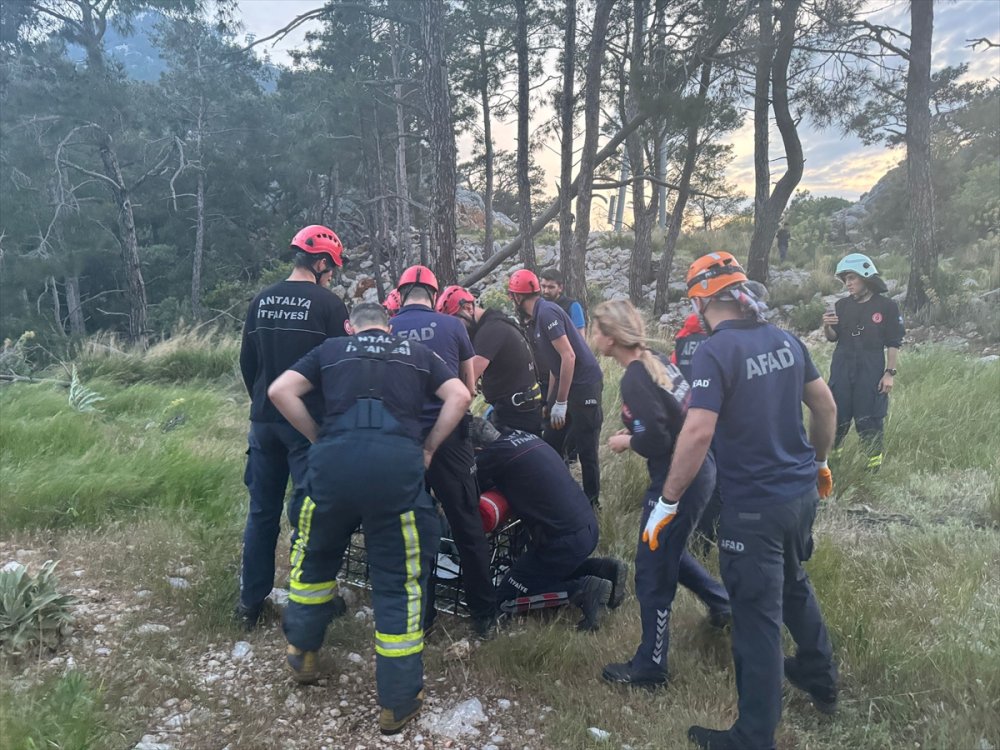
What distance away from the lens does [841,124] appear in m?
12.5

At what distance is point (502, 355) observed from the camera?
444 centimetres

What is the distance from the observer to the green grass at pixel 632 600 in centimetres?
250

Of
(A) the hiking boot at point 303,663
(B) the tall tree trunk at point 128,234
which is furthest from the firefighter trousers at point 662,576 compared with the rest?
(B) the tall tree trunk at point 128,234

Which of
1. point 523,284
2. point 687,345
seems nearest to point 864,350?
point 687,345

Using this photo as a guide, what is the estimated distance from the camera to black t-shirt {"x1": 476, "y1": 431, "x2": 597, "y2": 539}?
3.40m

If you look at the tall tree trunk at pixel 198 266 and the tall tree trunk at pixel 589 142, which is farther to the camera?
the tall tree trunk at pixel 198 266

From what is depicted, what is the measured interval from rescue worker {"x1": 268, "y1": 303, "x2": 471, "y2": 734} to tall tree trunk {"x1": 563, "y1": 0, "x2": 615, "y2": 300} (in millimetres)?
9227

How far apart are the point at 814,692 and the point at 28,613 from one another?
3502 mm

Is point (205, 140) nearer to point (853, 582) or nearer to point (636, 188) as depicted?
point (636, 188)

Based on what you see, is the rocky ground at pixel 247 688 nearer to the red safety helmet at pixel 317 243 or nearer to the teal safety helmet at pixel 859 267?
the red safety helmet at pixel 317 243

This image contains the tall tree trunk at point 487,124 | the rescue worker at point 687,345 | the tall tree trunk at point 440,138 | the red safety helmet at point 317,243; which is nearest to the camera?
the red safety helmet at point 317,243

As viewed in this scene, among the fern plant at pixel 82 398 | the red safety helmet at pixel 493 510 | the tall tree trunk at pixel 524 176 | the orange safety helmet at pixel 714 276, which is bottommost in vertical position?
the fern plant at pixel 82 398

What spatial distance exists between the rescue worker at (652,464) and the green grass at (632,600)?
16cm

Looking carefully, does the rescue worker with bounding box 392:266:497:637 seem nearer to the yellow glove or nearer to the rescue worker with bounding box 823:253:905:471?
the yellow glove
